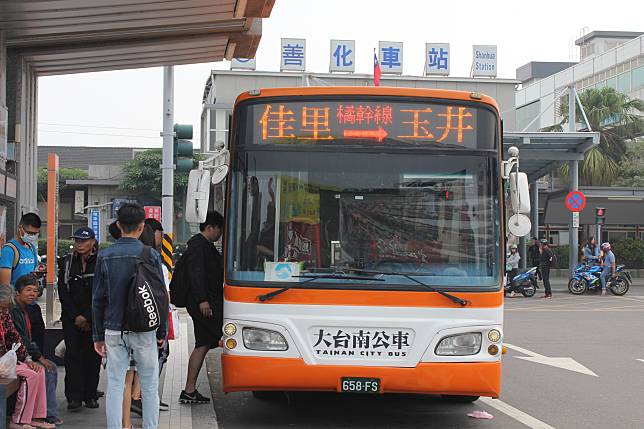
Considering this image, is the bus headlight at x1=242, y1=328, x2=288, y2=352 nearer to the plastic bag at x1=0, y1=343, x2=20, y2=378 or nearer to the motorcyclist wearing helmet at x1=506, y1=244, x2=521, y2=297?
the plastic bag at x1=0, y1=343, x2=20, y2=378

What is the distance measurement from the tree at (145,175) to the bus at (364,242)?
149 ft

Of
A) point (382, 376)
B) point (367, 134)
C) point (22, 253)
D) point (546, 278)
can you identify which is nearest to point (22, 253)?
point (22, 253)

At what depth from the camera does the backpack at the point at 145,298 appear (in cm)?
665

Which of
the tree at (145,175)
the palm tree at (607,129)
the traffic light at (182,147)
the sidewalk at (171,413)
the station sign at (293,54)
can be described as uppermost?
the station sign at (293,54)

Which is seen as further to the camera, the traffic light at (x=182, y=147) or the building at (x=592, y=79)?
the building at (x=592, y=79)

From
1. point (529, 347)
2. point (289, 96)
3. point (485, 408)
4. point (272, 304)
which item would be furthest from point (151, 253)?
point (529, 347)

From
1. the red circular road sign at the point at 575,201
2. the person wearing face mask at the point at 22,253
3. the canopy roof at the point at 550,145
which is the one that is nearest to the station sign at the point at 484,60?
the canopy roof at the point at 550,145

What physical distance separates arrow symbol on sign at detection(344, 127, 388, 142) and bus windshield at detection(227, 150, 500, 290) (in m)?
0.14

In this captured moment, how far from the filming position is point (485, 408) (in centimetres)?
957

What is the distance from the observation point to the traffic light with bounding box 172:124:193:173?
15.2 m

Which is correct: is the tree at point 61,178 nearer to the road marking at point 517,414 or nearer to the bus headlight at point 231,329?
the road marking at point 517,414

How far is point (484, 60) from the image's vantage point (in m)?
54.8

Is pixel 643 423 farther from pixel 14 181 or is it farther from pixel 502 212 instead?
pixel 14 181

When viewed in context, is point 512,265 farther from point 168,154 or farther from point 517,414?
point 517,414
